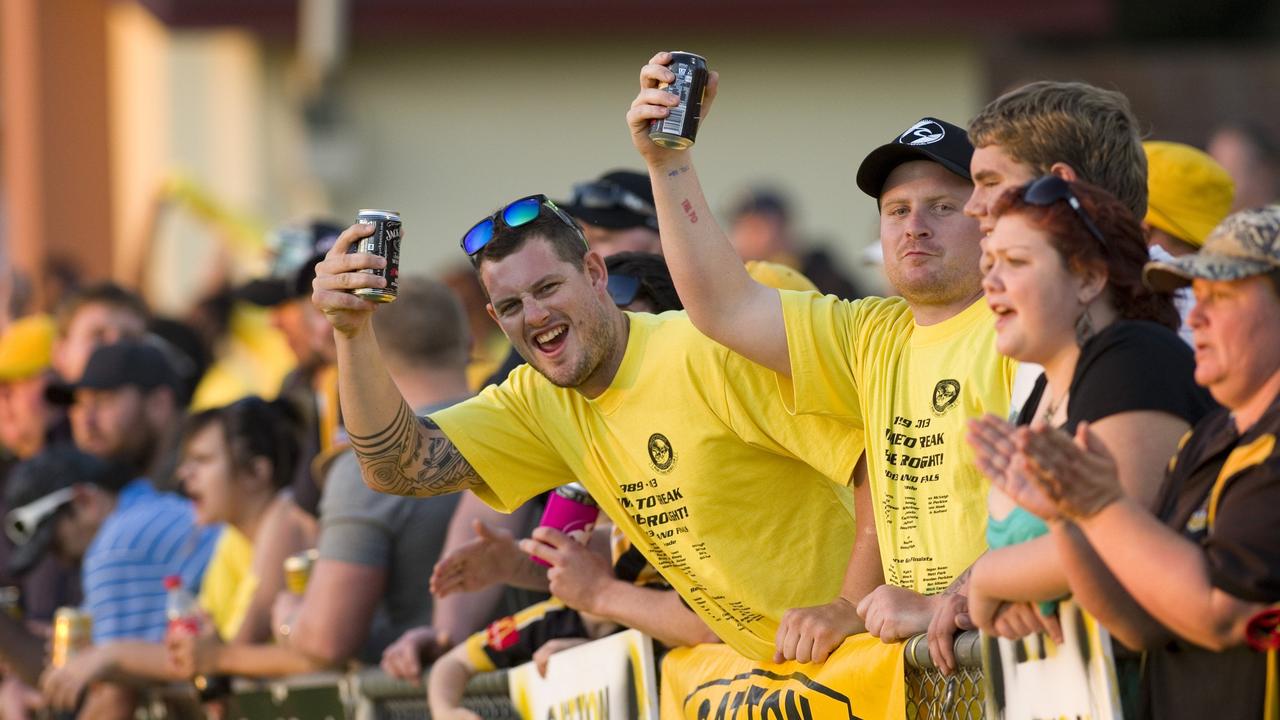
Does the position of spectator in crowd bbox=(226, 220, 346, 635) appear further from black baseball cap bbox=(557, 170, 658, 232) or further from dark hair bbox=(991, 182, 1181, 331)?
Result: dark hair bbox=(991, 182, 1181, 331)

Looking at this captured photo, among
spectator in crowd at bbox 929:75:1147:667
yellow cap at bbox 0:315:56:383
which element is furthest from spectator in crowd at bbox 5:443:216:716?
spectator in crowd at bbox 929:75:1147:667

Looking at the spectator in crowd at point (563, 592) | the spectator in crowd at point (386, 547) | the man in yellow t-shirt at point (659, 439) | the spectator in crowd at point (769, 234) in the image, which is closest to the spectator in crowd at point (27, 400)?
the spectator in crowd at point (386, 547)

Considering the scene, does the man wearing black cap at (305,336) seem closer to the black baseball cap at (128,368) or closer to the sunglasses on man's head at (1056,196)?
the black baseball cap at (128,368)

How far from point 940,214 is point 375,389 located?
57.6 inches

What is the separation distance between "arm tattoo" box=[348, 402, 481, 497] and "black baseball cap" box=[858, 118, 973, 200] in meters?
1.30

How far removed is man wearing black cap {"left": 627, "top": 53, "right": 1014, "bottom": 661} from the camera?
4371mm

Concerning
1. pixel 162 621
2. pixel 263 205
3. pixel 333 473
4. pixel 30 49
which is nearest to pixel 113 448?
pixel 162 621

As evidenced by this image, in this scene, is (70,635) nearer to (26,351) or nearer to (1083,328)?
(26,351)

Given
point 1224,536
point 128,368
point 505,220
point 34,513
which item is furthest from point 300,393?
point 1224,536

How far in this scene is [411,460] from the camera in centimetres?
517

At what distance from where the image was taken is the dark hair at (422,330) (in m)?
6.62

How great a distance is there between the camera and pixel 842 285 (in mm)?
10164

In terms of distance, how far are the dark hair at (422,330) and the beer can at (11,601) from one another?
9.21ft

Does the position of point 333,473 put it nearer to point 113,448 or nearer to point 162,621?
point 162,621
